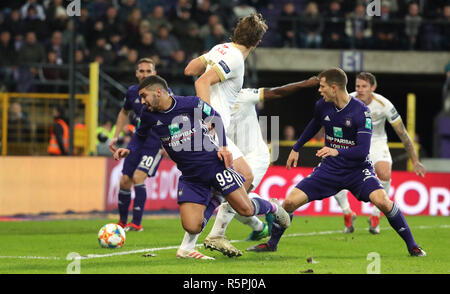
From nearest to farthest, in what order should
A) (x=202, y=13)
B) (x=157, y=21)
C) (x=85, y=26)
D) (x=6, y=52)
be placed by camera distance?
(x=6, y=52) < (x=85, y=26) < (x=157, y=21) < (x=202, y=13)

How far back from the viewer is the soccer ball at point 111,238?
948 cm

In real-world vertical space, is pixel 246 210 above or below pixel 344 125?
below

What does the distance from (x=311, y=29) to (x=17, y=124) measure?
9047 mm

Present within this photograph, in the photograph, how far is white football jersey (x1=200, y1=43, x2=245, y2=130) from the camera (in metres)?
8.40

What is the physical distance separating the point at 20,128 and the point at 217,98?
9.18 m

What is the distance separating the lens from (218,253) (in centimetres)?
900

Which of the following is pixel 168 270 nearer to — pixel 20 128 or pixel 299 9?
pixel 20 128

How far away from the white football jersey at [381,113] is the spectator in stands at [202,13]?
33.0 ft

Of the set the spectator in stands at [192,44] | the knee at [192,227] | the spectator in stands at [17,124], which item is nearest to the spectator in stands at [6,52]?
the spectator in stands at [17,124]

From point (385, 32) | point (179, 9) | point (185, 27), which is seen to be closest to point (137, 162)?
point (185, 27)

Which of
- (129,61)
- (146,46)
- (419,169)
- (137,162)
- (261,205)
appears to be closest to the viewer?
(261,205)

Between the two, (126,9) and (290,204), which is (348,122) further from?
(126,9)

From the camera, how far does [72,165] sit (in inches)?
608

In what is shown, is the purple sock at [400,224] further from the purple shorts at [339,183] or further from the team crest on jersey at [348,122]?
the team crest on jersey at [348,122]
